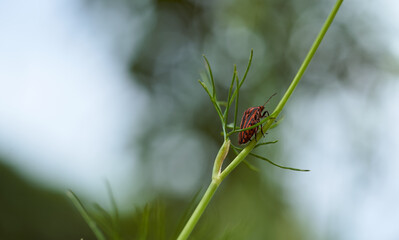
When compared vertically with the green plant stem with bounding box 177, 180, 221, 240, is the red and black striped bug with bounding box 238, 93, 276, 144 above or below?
above

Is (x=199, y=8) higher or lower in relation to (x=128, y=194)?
higher

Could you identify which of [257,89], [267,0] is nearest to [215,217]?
[257,89]

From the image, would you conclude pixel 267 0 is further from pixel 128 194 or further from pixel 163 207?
pixel 163 207

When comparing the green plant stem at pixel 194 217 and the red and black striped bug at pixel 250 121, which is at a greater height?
the red and black striped bug at pixel 250 121

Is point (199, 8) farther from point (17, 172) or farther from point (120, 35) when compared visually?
point (17, 172)

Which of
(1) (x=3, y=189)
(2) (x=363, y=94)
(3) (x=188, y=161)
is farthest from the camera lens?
(3) (x=188, y=161)

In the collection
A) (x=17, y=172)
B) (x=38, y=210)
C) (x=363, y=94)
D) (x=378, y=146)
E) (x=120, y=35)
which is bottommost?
(x=38, y=210)

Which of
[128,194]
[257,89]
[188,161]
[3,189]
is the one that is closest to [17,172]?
[3,189]

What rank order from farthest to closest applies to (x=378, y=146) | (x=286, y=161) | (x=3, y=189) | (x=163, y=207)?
(x=3, y=189)
(x=286, y=161)
(x=378, y=146)
(x=163, y=207)

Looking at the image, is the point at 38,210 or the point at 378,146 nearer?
the point at 378,146
